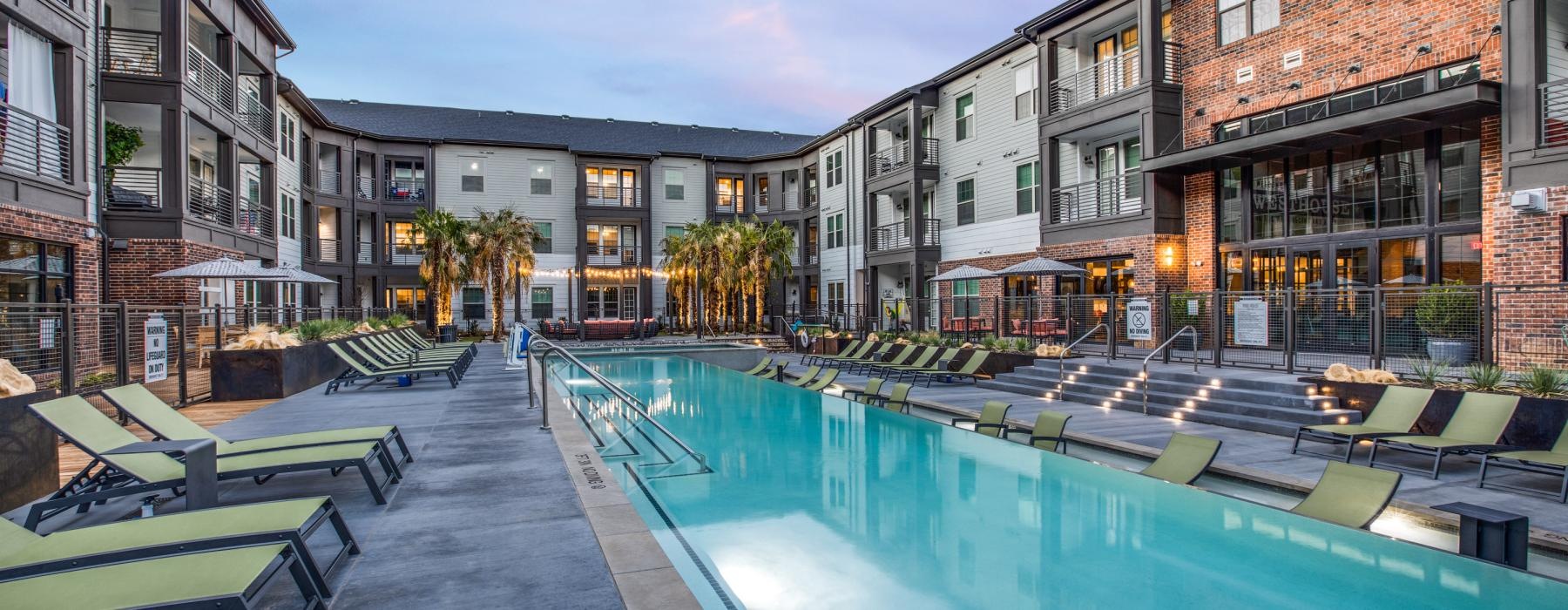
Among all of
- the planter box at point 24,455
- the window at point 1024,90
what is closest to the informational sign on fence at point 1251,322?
the window at point 1024,90

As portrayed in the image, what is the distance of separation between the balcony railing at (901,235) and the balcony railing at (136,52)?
2071 centimetres

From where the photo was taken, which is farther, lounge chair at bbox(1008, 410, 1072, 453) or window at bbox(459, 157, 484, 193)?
window at bbox(459, 157, 484, 193)

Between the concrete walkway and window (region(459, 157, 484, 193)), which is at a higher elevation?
window (region(459, 157, 484, 193))

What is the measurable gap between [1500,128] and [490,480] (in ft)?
52.6

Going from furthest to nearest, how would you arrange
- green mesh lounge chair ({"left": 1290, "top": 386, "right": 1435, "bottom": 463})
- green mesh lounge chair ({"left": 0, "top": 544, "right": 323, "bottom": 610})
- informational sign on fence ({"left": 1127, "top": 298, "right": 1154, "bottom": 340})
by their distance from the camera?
informational sign on fence ({"left": 1127, "top": 298, "right": 1154, "bottom": 340}) < green mesh lounge chair ({"left": 1290, "top": 386, "right": 1435, "bottom": 463}) < green mesh lounge chair ({"left": 0, "top": 544, "right": 323, "bottom": 610})

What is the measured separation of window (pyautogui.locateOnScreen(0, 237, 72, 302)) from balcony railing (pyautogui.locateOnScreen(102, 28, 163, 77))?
4.91 meters

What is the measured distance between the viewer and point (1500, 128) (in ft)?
41.6

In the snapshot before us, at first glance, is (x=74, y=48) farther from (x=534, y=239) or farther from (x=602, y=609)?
(x=534, y=239)

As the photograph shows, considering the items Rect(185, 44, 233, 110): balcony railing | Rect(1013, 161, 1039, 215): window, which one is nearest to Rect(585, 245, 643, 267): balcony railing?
Rect(185, 44, 233, 110): balcony railing

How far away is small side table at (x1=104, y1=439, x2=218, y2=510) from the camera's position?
4320 mm

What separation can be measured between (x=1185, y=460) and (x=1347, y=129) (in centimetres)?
1057

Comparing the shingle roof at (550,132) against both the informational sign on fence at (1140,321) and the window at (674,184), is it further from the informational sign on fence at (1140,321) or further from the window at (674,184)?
the informational sign on fence at (1140,321)

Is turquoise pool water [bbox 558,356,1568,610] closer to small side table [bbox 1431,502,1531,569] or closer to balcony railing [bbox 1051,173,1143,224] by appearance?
small side table [bbox 1431,502,1531,569]

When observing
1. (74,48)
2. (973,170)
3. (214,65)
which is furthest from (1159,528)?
(214,65)
